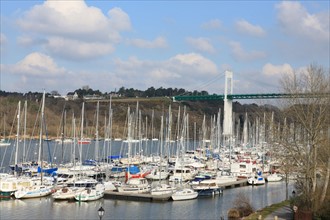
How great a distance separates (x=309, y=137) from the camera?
27.2 meters

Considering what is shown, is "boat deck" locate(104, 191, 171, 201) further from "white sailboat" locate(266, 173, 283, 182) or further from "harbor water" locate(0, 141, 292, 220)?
"white sailboat" locate(266, 173, 283, 182)

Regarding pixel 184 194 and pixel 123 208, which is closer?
pixel 123 208

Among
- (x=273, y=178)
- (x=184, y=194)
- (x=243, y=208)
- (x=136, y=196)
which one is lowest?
(x=136, y=196)

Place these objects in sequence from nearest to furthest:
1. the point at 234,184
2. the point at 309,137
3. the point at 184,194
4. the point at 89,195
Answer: the point at 309,137 < the point at 89,195 < the point at 184,194 < the point at 234,184

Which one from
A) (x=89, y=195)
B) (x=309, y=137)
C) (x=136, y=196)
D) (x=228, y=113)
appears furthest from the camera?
(x=228, y=113)

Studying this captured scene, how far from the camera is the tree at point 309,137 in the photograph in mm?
26203

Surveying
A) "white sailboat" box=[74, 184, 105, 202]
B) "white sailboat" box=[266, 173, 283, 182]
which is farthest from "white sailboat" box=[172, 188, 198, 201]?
"white sailboat" box=[266, 173, 283, 182]

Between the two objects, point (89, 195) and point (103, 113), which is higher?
point (103, 113)

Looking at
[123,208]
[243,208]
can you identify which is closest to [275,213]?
[243,208]

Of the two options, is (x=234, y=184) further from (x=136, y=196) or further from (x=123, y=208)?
(x=123, y=208)

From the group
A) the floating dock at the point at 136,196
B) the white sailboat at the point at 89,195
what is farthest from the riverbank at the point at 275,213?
the white sailboat at the point at 89,195

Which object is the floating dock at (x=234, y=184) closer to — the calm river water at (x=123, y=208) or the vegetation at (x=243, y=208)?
the calm river water at (x=123, y=208)

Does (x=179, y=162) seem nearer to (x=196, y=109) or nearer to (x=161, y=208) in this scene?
(x=161, y=208)

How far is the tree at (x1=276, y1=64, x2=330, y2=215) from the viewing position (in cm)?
2620
